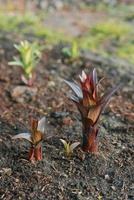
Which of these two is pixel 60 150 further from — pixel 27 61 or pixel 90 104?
pixel 27 61

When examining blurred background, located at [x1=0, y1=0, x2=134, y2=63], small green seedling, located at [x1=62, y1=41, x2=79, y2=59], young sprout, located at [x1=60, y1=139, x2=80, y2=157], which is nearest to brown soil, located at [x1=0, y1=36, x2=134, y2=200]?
young sprout, located at [x1=60, y1=139, x2=80, y2=157]

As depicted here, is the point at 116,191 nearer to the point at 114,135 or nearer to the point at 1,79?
the point at 114,135

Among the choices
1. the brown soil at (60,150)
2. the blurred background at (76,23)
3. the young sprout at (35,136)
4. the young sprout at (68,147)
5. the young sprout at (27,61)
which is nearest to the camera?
the brown soil at (60,150)

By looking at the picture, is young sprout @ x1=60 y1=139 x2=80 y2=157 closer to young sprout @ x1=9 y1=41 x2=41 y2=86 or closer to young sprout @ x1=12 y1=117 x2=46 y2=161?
young sprout @ x1=12 y1=117 x2=46 y2=161

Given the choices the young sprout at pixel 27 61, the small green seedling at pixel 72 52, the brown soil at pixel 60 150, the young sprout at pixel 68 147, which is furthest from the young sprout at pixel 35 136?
the small green seedling at pixel 72 52

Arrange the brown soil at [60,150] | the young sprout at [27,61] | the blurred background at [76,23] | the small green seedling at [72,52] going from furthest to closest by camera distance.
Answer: the blurred background at [76,23], the small green seedling at [72,52], the young sprout at [27,61], the brown soil at [60,150]

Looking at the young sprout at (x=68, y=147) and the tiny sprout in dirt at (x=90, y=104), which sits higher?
the tiny sprout in dirt at (x=90, y=104)

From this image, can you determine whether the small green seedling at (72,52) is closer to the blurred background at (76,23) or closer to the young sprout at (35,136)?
the blurred background at (76,23)

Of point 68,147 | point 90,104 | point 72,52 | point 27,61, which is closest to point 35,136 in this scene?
point 68,147
